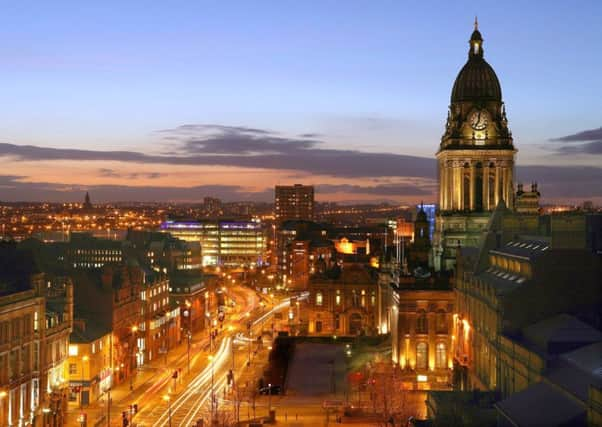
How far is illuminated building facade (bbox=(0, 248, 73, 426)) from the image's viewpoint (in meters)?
72.0

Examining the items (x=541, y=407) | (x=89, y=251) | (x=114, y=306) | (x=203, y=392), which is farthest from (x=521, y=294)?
(x=89, y=251)

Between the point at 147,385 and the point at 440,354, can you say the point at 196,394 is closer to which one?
the point at 147,385

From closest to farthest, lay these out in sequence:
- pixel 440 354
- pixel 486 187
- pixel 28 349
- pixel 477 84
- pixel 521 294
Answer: pixel 521 294 → pixel 28 349 → pixel 440 354 → pixel 486 187 → pixel 477 84

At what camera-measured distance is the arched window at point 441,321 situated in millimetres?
105113

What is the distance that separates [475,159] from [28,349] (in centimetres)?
6229

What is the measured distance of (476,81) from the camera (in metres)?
114

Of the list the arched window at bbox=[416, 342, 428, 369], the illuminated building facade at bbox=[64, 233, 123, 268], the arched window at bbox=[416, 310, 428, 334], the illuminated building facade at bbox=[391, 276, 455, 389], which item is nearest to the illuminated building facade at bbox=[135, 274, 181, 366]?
the illuminated building facade at bbox=[64, 233, 123, 268]

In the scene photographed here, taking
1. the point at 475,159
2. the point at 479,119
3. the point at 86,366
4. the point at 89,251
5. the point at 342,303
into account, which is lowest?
the point at 86,366

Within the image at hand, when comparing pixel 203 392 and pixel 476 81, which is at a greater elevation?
pixel 476 81

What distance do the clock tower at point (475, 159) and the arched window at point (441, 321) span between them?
929 centimetres

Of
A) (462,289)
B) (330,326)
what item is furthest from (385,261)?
(462,289)

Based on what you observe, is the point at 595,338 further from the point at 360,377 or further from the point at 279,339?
the point at 279,339

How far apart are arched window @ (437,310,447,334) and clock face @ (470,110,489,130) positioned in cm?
2534

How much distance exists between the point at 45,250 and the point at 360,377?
63.8 meters
